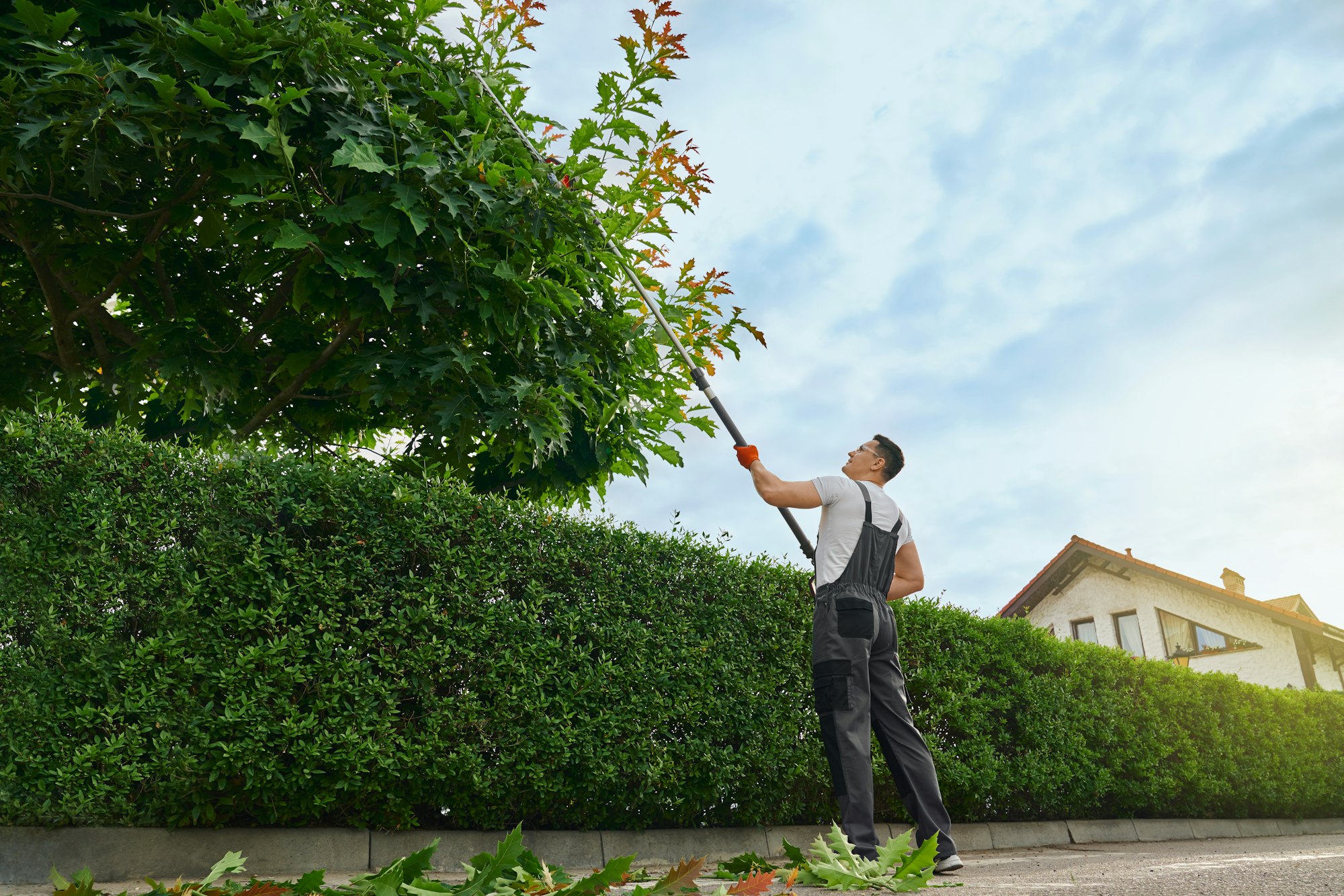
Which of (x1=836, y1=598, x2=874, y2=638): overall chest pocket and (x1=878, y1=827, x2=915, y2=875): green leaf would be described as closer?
(x1=878, y1=827, x2=915, y2=875): green leaf

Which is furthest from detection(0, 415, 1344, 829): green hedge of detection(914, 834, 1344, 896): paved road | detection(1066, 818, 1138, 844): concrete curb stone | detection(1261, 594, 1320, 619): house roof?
detection(1261, 594, 1320, 619): house roof

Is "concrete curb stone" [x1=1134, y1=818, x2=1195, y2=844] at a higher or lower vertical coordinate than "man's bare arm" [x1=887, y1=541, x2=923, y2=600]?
lower

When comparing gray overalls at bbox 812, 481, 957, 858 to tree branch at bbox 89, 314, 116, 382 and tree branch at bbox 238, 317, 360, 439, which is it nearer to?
tree branch at bbox 238, 317, 360, 439

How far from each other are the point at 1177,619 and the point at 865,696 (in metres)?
22.0

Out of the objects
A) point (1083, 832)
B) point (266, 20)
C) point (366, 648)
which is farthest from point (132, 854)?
point (1083, 832)

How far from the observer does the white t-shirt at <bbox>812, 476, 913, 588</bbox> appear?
4.27 m

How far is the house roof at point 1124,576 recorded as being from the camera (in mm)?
19594

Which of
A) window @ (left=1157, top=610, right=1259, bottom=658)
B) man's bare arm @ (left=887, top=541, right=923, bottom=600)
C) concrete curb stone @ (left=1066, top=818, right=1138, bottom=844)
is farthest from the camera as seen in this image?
window @ (left=1157, top=610, right=1259, bottom=658)

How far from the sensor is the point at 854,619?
410 cm

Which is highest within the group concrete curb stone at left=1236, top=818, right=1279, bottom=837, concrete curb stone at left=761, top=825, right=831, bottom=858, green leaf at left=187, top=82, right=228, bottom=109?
green leaf at left=187, top=82, right=228, bottom=109

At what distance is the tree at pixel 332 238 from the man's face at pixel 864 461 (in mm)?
1708

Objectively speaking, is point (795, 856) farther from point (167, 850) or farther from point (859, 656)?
point (167, 850)

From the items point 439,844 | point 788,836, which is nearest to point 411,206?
point 439,844

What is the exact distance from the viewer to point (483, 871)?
2924 mm
